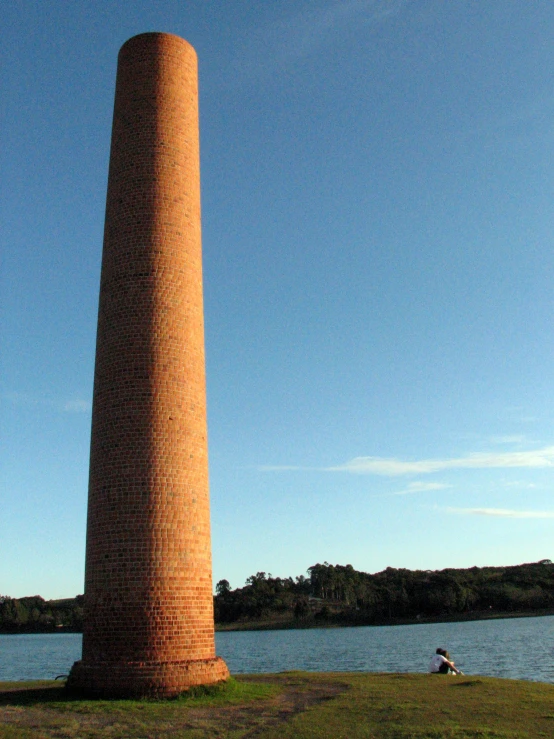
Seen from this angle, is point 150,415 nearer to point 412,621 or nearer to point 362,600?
point 412,621

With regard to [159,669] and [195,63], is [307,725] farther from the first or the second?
[195,63]

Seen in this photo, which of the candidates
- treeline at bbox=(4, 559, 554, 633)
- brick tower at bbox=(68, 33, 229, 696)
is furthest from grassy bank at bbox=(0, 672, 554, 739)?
treeline at bbox=(4, 559, 554, 633)

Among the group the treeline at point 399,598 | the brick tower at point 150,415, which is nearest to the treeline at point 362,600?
the treeline at point 399,598

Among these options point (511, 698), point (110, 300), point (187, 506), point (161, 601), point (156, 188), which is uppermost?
point (156, 188)

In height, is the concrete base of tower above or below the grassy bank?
above

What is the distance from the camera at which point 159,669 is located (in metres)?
13.4

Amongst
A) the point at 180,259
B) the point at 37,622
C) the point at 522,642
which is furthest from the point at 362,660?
the point at 37,622

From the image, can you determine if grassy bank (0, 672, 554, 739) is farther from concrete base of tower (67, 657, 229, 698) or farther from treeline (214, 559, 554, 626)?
treeline (214, 559, 554, 626)

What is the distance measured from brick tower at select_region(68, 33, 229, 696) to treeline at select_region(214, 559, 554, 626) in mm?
76544

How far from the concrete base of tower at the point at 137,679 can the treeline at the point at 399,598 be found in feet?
252

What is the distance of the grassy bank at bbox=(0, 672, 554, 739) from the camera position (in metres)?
10.3

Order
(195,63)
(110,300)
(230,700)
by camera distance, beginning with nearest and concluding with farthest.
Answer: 1. (230,700)
2. (110,300)
3. (195,63)

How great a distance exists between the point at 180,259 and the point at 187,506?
5696 millimetres

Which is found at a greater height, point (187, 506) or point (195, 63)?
point (195, 63)
